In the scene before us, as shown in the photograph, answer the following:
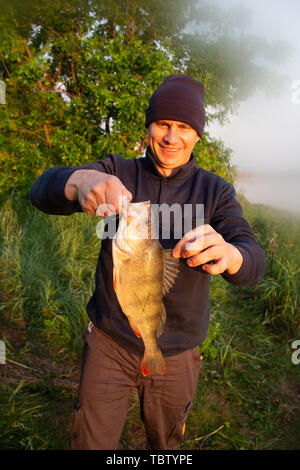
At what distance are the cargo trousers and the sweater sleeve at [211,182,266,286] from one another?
82 centimetres

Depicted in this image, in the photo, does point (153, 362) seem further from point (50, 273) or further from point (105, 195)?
point (50, 273)

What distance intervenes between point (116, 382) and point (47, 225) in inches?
212

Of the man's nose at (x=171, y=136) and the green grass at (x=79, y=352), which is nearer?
the man's nose at (x=171, y=136)

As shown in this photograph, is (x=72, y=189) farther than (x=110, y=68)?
No

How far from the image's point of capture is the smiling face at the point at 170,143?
2246 millimetres

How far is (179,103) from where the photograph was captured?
7.71ft

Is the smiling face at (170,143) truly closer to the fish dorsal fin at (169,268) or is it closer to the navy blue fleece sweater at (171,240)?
the navy blue fleece sweater at (171,240)

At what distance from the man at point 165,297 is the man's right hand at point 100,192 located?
51 mm

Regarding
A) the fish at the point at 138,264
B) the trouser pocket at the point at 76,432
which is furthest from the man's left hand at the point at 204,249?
the trouser pocket at the point at 76,432

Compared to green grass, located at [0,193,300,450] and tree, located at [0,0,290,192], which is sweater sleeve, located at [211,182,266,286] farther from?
tree, located at [0,0,290,192]

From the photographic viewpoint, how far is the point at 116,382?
206cm
